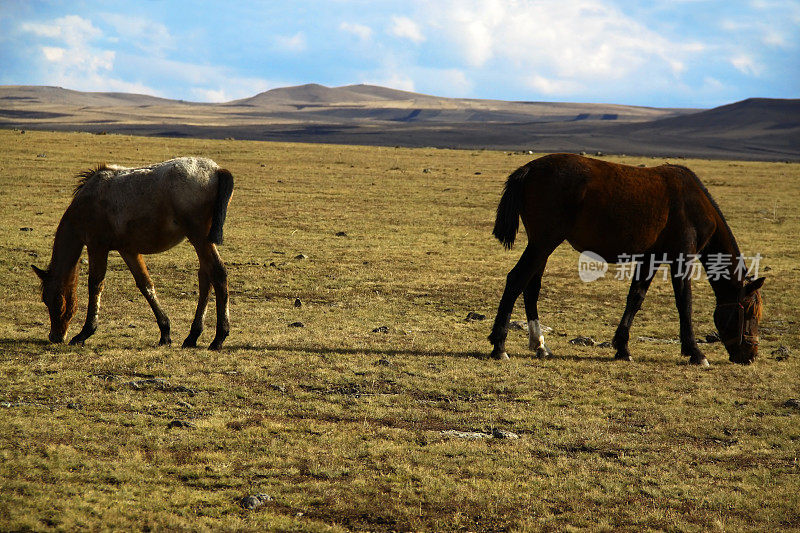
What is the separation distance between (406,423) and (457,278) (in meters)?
9.97

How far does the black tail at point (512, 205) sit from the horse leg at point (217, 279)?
4109mm

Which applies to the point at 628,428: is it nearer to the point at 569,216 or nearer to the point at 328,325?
the point at 569,216

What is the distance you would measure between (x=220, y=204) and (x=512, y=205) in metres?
4.29

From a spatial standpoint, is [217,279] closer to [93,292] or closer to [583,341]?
[93,292]

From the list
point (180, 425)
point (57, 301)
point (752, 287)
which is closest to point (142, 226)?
point (57, 301)

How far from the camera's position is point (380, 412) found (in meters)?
8.30

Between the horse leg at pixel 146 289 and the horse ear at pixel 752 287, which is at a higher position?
the horse ear at pixel 752 287

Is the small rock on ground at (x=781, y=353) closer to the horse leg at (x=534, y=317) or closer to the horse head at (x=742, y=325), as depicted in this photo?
the horse head at (x=742, y=325)

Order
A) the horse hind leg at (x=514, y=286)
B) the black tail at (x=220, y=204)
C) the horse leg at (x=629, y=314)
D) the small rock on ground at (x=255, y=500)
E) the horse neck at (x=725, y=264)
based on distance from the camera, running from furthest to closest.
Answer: the horse neck at (x=725, y=264), the horse leg at (x=629, y=314), the horse hind leg at (x=514, y=286), the black tail at (x=220, y=204), the small rock on ground at (x=255, y=500)

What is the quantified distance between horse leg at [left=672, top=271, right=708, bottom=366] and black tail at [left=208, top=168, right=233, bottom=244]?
274 inches

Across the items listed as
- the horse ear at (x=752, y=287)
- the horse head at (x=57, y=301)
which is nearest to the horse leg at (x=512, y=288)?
the horse ear at (x=752, y=287)

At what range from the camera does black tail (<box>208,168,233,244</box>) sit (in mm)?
10266

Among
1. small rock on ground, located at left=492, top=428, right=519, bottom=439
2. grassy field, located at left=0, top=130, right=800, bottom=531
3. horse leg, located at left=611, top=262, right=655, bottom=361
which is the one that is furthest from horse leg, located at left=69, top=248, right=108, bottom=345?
horse leg, located at left=611, top=262, right=655, bottom=361

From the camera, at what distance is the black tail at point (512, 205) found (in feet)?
34.9
